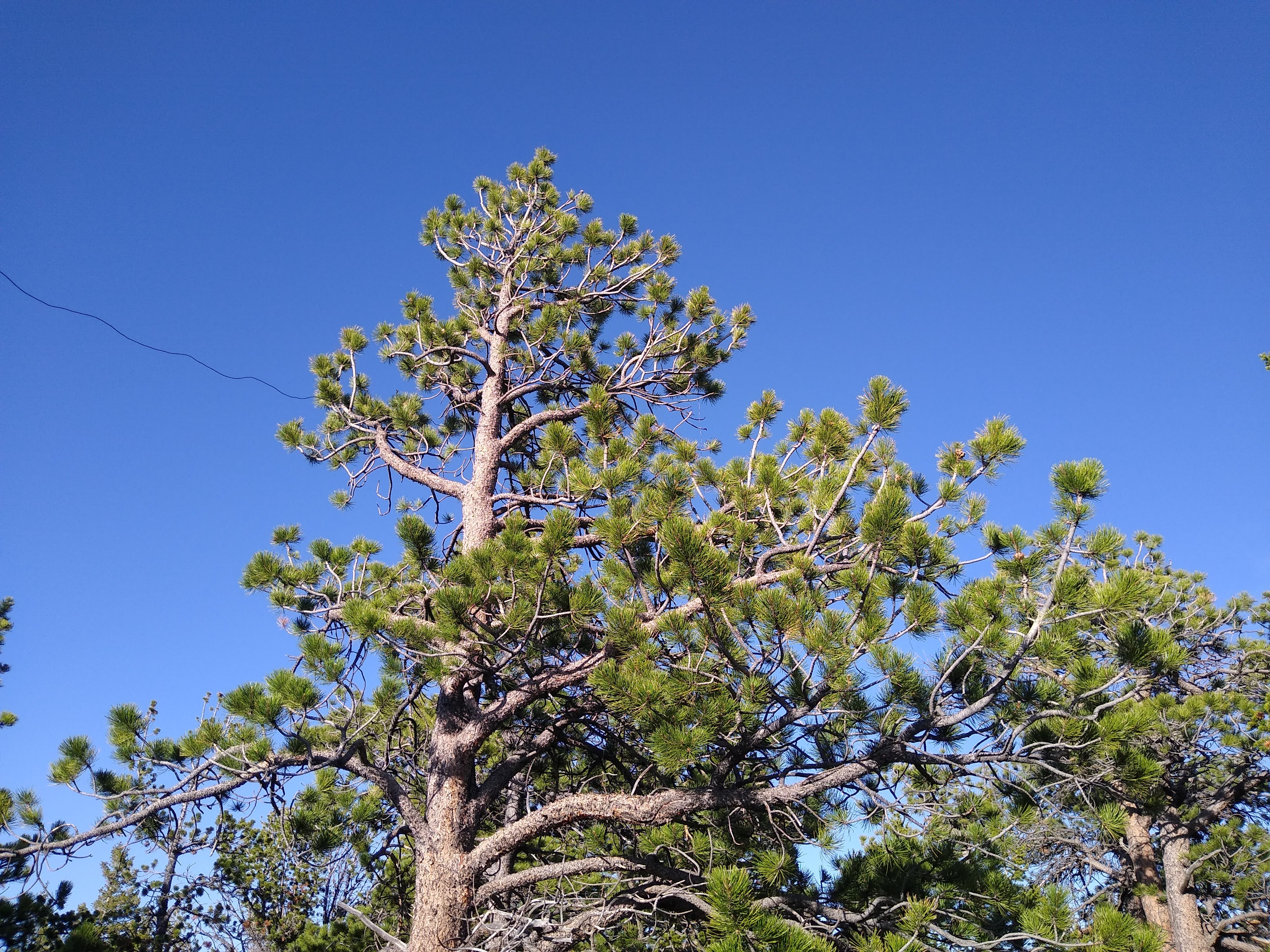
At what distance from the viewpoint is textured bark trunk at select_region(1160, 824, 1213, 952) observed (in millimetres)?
9258

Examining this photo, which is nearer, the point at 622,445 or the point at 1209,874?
the point at 622,445

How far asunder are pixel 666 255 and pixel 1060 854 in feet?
36.5

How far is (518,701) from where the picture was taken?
5.35 meters

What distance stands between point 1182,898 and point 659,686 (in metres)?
9.93

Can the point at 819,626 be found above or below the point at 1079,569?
below

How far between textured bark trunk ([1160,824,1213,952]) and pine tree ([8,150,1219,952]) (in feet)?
21.2

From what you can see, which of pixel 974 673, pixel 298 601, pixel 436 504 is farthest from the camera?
pixel 436 504

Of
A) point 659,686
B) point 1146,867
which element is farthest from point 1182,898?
point 659,686

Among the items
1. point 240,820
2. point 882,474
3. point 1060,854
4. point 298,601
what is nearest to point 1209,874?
point 1060,854

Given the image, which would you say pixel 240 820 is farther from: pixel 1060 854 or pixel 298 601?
pixel 1060 854

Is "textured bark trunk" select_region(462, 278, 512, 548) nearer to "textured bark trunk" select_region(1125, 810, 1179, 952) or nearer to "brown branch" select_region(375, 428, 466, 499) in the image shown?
"brown branch" select_region(375, 428, 466, 499)

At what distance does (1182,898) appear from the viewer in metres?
9.55

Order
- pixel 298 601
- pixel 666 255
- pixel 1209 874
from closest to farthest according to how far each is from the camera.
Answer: pixel 298 601
pixel 666 255
pixel 1209 874

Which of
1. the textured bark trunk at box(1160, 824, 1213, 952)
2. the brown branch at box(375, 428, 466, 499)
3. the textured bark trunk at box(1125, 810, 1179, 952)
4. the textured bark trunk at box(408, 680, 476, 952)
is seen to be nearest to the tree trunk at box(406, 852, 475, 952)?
the textured bark trunk at box(408, 680, 476, 952)
